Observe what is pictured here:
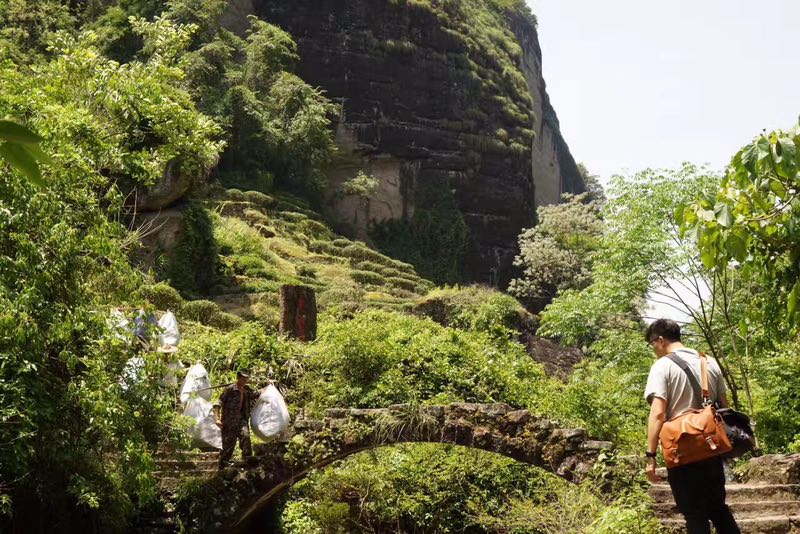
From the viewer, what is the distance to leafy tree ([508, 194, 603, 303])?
40.2 meters

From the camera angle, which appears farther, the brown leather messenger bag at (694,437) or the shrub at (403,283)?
the shrub at (403,283)

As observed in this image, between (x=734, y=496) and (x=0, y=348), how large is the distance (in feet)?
22.0

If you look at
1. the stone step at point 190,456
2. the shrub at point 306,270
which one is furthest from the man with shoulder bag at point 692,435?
the shrub at point 306,270

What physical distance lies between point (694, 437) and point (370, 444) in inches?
269

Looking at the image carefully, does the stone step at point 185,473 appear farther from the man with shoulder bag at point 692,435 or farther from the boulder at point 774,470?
the man with shoulder bag at point 692,435

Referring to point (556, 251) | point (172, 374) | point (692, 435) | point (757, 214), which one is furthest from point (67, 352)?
point (556, 251)

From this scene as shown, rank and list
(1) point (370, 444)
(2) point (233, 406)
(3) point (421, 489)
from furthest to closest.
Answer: (3) point (421, 489) → (1) point (370, 444) → (2) point (233, 406)

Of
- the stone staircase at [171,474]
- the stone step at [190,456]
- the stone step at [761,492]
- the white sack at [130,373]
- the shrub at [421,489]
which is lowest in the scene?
the shrub at [421,489]

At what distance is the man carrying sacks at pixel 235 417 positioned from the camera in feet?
36.3

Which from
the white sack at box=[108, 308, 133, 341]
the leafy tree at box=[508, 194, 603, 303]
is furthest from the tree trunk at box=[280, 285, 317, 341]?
the leafy tree at box=[508, 194, 603, 303]

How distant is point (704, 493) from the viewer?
5.15 meters

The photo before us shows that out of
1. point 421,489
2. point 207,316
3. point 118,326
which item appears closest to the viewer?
point 118,326

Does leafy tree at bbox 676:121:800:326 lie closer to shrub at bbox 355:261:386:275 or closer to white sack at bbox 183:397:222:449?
white sack at bbox 183:397:222:449

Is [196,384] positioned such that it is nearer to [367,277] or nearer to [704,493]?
[704,493]
